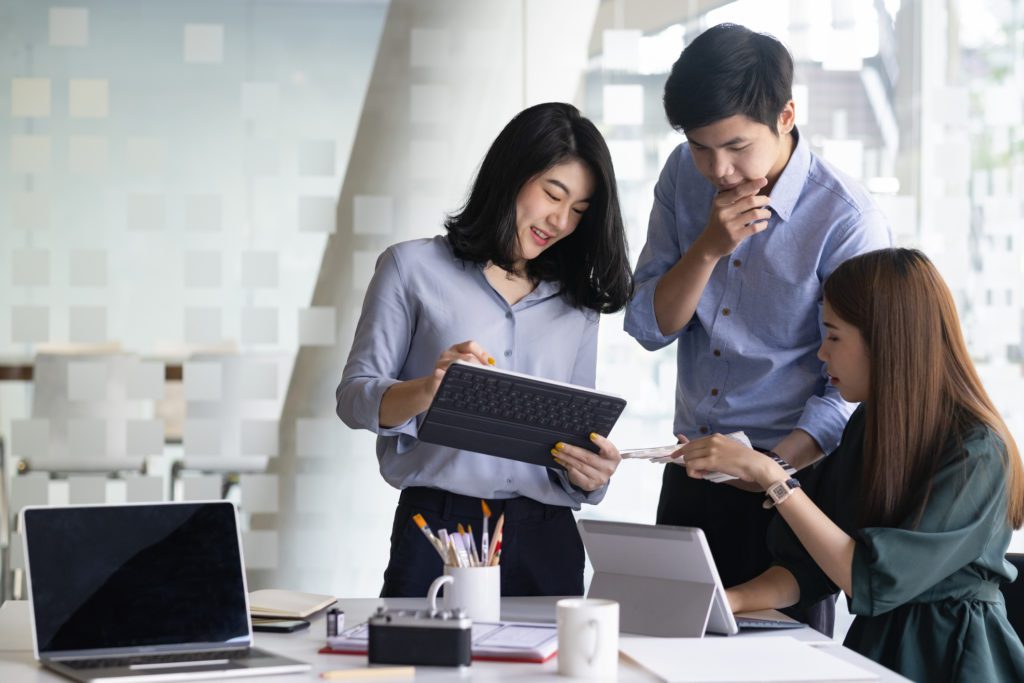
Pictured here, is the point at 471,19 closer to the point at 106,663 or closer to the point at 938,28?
the point at 938,28

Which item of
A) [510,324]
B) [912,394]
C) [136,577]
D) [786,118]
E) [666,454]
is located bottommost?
[136,577]

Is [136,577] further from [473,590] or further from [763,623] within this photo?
[763,623]

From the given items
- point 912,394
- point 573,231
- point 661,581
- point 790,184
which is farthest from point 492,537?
point 790,184

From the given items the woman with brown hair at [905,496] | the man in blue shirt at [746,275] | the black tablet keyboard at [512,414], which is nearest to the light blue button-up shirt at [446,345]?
the black tablet keyboard at [512,414]

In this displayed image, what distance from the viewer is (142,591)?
1548 millimetres

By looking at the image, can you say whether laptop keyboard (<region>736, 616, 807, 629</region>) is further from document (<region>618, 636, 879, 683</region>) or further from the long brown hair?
the long brown hair

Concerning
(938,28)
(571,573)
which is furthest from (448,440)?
(938,28)

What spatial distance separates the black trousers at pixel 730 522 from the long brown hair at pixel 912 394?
322 millimetres

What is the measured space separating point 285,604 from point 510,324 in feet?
2.17

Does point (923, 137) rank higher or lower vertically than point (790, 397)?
higher

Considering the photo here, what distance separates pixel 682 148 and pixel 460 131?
1340mm

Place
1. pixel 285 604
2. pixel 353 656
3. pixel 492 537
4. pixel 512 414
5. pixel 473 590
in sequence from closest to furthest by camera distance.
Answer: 1. pixel 353 656
2. pixel 473 590
3. pixel 285 604
4. pixel 512 414
5. pixel 492 537

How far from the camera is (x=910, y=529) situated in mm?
1742

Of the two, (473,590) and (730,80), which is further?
(730,80)
